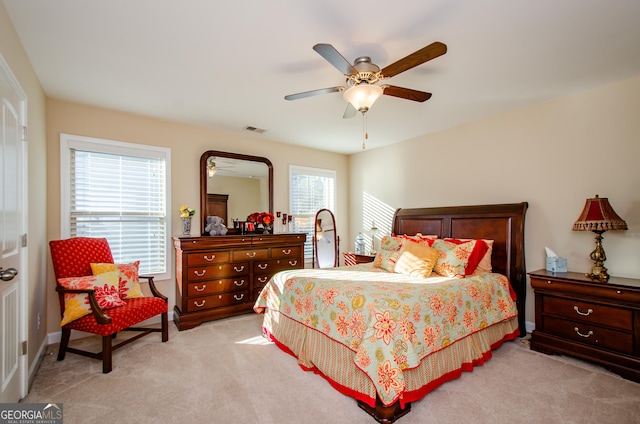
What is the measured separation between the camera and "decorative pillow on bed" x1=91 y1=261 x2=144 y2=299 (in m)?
3.06

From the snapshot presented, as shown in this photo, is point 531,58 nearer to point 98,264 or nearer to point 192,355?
point 192,355

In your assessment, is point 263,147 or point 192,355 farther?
point 263,147

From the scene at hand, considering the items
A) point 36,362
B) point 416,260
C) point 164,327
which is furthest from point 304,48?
point 36,362

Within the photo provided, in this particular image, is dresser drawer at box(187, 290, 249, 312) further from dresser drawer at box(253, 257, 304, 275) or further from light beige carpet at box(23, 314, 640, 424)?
light beige carpet at box(23, 314, 640, 424)

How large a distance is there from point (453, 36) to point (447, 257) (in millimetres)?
2108

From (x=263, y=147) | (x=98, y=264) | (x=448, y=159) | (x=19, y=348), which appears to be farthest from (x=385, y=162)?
(x=19, y=348)

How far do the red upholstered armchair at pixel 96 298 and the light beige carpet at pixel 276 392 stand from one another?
Answer: 0.98ft

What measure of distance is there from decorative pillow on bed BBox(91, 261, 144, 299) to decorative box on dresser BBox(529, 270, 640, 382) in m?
4.11

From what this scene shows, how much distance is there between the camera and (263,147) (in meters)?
4.88

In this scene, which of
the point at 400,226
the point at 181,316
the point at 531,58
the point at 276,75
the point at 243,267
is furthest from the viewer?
the point at 400,226

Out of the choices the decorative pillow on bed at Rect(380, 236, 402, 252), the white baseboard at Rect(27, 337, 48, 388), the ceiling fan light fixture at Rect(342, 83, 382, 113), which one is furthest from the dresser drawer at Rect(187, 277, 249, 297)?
the ceiling fan light fixture at Rect(342, 83, 382, 113)

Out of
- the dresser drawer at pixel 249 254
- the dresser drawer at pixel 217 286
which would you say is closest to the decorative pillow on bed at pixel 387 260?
the dresser drawer at pixel 249 254

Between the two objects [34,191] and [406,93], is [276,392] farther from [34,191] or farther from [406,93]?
[34,191]

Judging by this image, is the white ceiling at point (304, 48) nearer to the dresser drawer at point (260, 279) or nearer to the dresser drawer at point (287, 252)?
the dresser drawer at point (287, 252)
